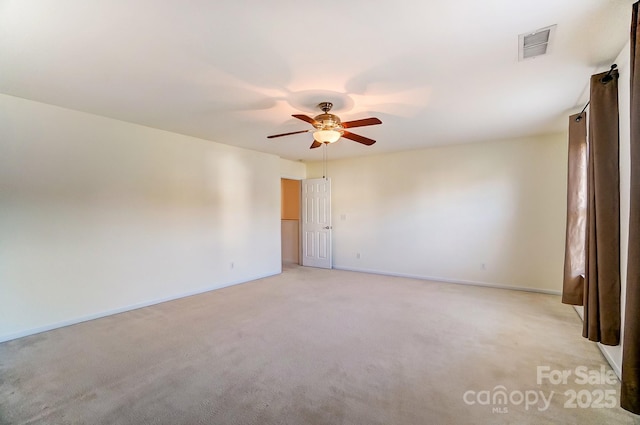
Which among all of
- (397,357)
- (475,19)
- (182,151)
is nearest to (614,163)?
(475,19)

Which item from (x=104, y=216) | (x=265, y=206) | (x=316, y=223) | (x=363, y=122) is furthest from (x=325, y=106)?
(x=316, y=223)

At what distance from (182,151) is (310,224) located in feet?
11.3

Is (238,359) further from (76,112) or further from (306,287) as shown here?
(76,112)

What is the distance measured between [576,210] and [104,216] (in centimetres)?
582

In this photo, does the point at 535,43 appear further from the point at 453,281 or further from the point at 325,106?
the point at 453,281

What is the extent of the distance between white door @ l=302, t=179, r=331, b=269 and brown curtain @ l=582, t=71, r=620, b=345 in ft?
16.2

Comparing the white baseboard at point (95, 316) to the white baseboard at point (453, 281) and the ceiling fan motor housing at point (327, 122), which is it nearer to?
the white baseboard at point (453, 281)

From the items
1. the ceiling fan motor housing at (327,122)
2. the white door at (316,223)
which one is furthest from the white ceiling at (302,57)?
the white door at (316,223)

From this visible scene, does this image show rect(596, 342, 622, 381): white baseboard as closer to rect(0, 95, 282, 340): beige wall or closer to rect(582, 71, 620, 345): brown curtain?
rect(582, 71, 620, 345): brown curtain

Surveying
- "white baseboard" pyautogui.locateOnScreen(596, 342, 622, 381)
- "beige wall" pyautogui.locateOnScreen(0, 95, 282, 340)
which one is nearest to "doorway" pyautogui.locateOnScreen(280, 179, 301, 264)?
"beige wall" pyautogui.locateOnScreen(0, 95, 282, 340)

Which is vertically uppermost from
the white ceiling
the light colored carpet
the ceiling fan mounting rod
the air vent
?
the air vent

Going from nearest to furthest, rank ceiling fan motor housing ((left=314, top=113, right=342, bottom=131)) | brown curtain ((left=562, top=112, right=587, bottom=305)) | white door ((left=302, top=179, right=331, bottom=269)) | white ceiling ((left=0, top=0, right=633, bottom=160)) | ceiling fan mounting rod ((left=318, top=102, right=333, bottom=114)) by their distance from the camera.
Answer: white ceiling ((left=0, top=0, right=633, bottom=160)) < ceiling fan motor housing ((left=314, top=113, right=342, bottom=131)) < ceiling fan mounting rod ((left=318, top=102, right=333, bottom=114)) < brown curtain ((left=562, top=112, right=587, bottom=305)) < white door ((left=302, top=179, right=331, bottom=269))

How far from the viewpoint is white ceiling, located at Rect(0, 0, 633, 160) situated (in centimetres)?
184

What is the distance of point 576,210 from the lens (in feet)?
11.4
